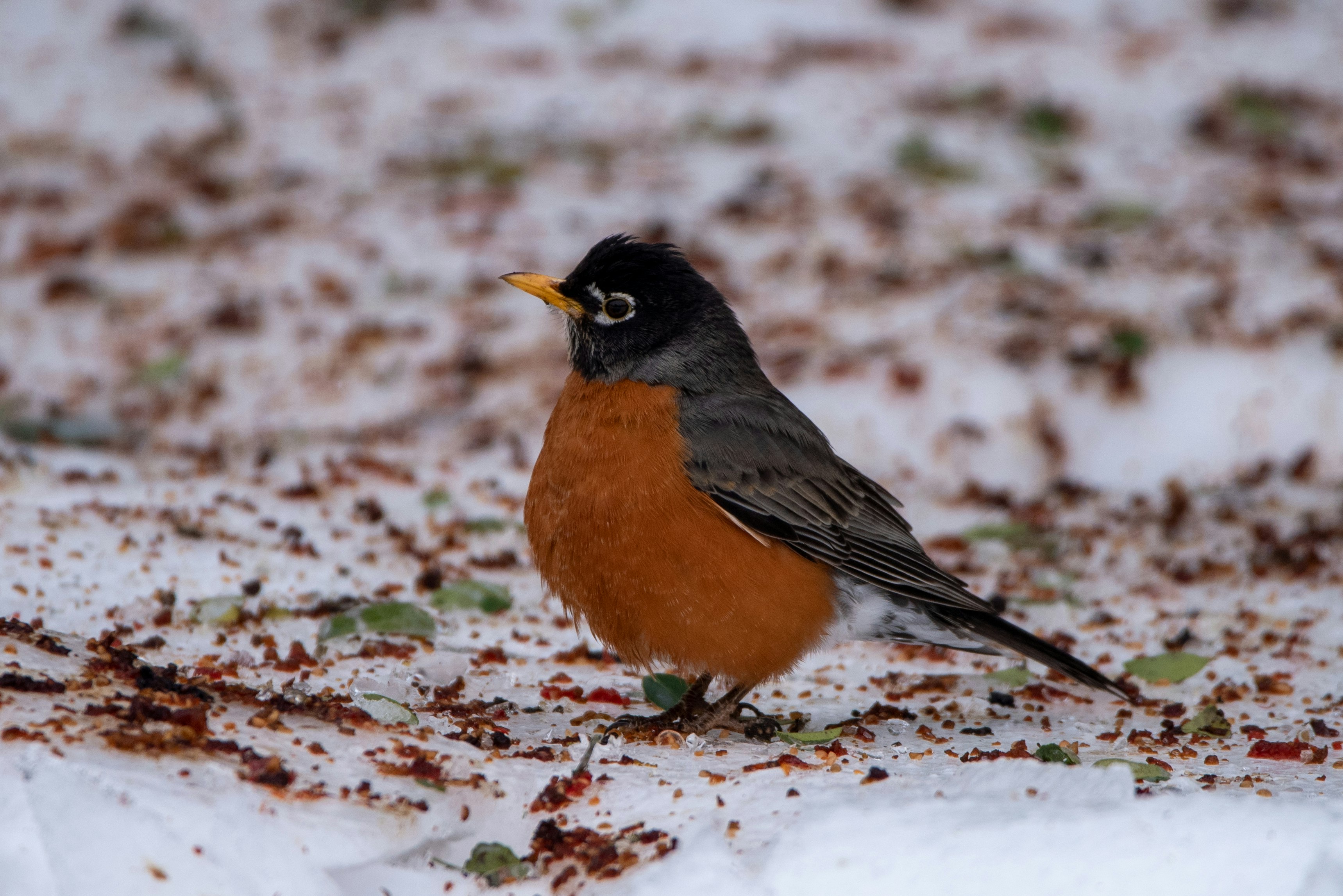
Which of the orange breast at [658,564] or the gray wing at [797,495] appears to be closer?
the orange breast at [658,564]

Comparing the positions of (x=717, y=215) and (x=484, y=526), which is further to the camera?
(x=717, y=215)

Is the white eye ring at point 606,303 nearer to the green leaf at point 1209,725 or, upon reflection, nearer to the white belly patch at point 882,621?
the white belly patch at point 882,621

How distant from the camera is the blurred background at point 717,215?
796 cm

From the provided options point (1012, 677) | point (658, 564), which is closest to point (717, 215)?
point (1012, 677)

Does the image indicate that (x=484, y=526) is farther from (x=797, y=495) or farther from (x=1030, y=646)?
(x=1030, y=646)

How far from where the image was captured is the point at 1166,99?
12.0 meters

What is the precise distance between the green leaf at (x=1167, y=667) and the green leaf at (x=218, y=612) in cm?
332

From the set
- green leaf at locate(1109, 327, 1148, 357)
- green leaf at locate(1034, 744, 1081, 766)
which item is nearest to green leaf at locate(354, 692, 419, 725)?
green leaf at locate(1034, 744, 1081, 766)

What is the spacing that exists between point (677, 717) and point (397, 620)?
3.98 feet

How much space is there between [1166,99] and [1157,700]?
8389 millimetres

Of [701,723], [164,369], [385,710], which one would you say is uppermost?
[164,369]

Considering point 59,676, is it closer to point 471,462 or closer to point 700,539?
point 700,539

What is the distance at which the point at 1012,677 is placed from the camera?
531 centimetres

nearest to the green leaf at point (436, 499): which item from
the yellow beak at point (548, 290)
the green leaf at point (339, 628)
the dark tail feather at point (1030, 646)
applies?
the green leaf at point (339, 628)
